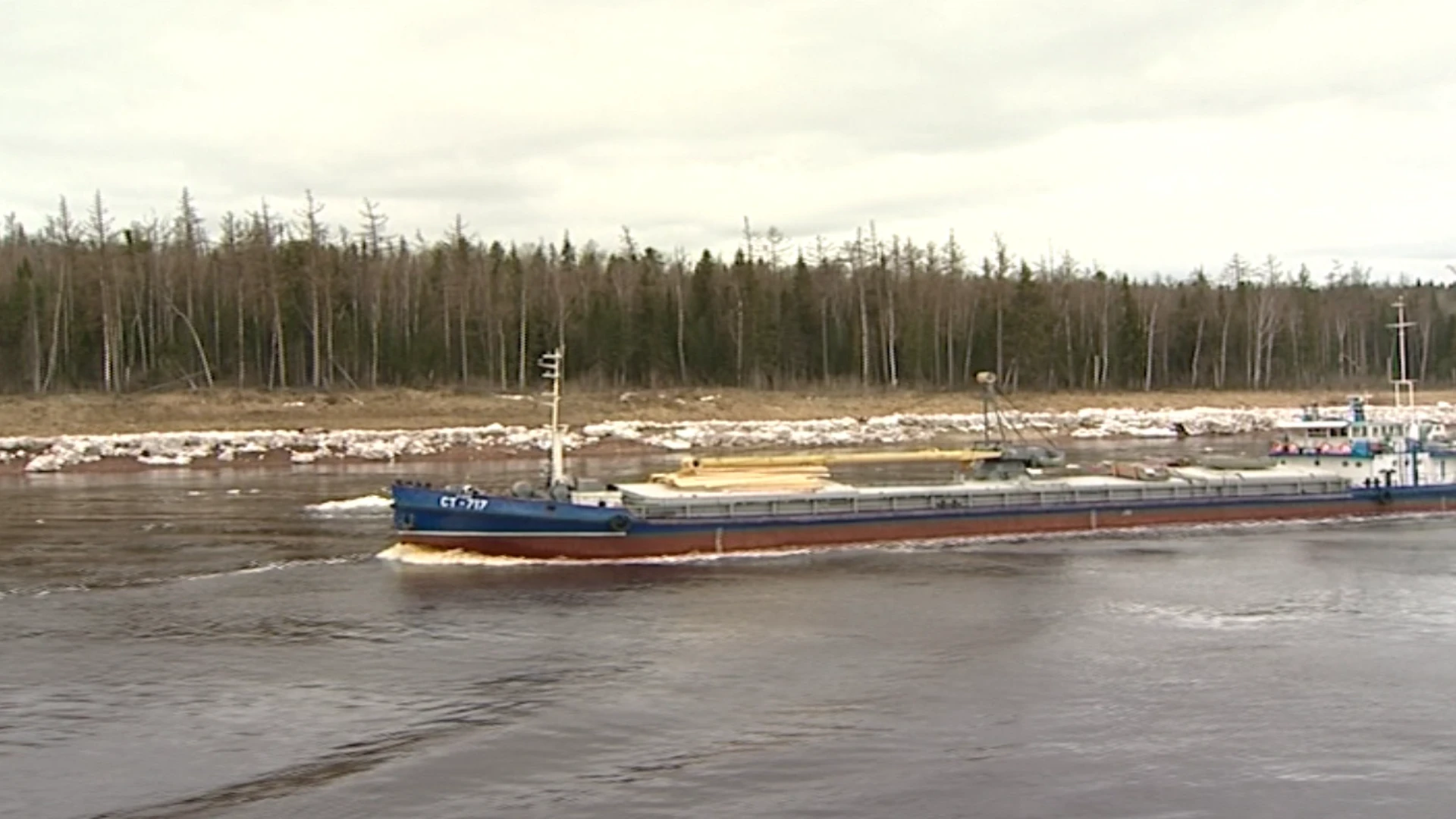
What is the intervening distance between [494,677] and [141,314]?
89.9 meters

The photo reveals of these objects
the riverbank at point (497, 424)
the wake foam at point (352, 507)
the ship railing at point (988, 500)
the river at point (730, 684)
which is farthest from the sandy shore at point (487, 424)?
the river at point (730, 684)

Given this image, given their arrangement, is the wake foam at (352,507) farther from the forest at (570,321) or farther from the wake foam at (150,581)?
the forest at (570,321)

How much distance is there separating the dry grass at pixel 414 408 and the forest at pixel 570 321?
726cm

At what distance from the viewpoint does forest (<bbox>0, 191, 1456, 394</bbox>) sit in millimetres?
98062

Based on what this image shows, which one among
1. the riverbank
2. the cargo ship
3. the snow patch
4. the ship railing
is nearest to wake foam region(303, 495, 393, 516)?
the cargo ship

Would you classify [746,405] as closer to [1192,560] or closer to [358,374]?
[358,374]

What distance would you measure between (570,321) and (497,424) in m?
32.5

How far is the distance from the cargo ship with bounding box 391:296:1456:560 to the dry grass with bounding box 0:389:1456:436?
38.5m

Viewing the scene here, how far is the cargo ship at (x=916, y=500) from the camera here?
35438mm

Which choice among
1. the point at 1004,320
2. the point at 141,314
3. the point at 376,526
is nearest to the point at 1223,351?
the point at 1004,320

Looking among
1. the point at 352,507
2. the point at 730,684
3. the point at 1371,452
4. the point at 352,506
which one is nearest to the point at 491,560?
the point at 352,507

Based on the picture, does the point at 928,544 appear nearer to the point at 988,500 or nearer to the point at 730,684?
the point at 988,500

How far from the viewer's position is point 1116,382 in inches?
4828

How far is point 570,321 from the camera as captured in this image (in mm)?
112188
